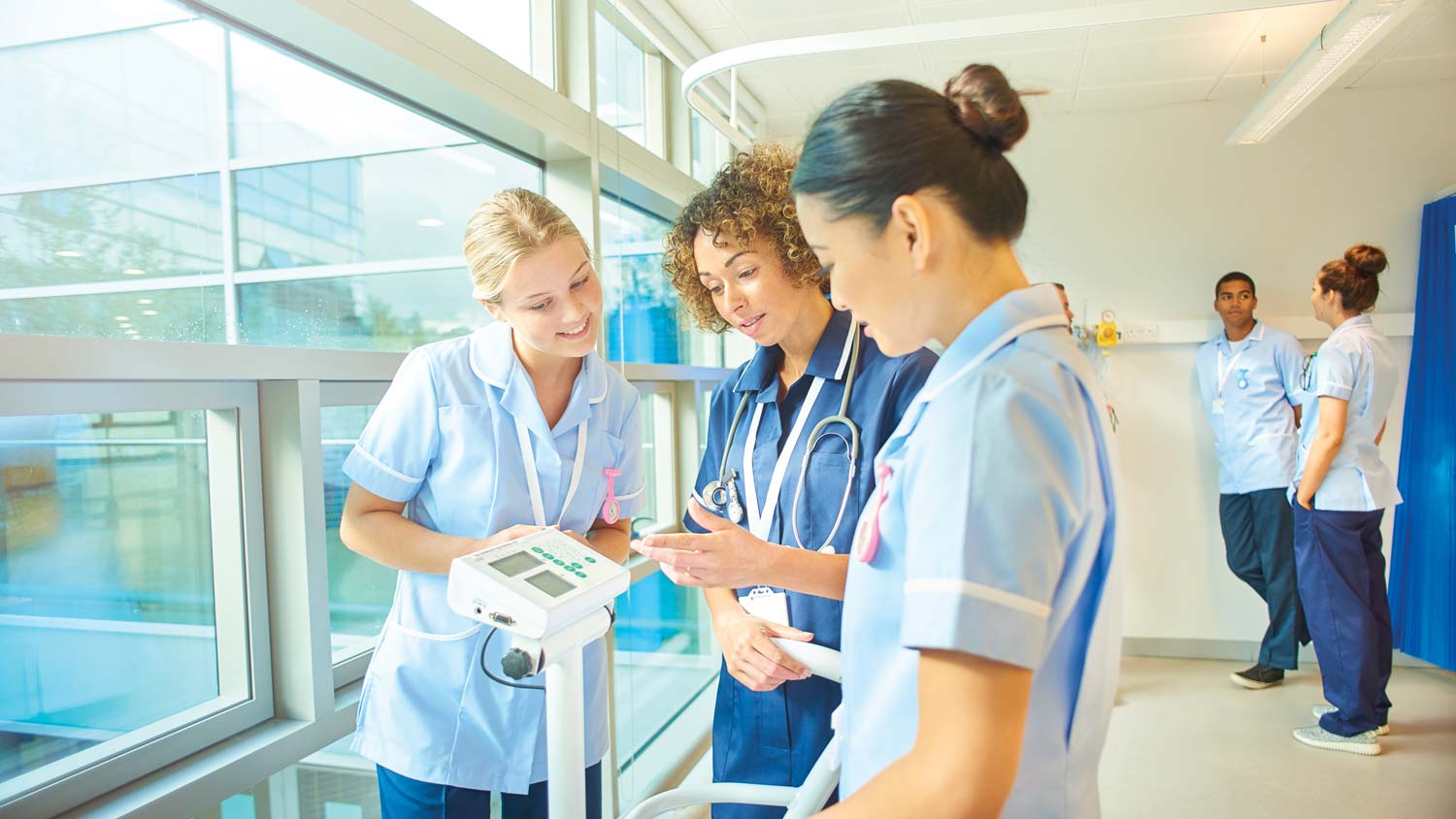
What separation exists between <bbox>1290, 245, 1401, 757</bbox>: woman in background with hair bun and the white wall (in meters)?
1.11

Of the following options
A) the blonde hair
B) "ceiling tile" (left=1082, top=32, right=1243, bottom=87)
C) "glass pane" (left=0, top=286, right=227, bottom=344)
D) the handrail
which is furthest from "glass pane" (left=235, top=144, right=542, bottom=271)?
"ceiling tile" (left=1082, top=32, right=1243, bottom=87)

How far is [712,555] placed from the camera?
108 cm

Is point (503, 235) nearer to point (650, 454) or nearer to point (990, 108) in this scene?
point (990, 108)

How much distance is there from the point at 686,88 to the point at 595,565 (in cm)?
158

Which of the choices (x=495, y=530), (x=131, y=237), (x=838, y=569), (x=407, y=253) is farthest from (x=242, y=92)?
(x=838, y=569)

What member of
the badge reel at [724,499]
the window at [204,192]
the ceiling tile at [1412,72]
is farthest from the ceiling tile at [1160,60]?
the badge reel at [724,499]

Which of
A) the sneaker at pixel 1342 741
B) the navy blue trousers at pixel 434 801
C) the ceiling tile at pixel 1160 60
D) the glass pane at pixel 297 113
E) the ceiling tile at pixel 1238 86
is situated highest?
the ceiling tile at pixel 1238 86

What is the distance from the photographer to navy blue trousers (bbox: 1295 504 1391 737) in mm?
3088

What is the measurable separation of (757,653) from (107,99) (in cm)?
131

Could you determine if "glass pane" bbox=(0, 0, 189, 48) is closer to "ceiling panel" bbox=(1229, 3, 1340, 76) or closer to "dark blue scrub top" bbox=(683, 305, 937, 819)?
"dark blue scrub top" bbox=(683, 305, 937, 819)

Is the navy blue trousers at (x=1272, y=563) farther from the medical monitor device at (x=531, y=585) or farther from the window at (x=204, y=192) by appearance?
the medical monitor device at (x=531, y=585)

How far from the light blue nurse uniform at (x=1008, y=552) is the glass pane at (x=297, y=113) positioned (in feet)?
4.70

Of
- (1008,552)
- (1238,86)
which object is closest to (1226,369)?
(1238,86)

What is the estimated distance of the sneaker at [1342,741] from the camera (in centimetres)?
312
